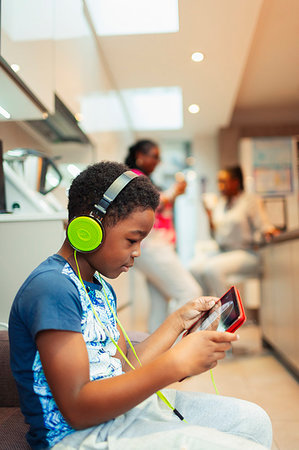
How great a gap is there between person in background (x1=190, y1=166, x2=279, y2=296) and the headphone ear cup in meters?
2.06

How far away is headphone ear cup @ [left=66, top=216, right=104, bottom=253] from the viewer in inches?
28.8

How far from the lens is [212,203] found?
12.6 feet

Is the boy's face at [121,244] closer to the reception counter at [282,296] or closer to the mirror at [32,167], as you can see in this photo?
the mirror at [32,167]

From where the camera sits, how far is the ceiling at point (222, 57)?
7.20 feet

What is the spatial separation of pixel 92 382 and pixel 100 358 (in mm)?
118

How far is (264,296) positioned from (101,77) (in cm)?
185

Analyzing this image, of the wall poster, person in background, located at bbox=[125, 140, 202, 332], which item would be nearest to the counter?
person in background, located at bbox=[125, 140, 202, 332]

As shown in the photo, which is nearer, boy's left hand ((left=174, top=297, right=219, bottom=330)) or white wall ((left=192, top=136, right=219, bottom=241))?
boy's left hand ((left=174, top=297, right=219, bottom=330))

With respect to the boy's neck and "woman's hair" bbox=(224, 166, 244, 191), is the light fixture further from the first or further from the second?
"woman's hair" bbox=(224, 166, 244, 191)

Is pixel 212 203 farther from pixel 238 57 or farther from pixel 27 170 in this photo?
pixel 27 170

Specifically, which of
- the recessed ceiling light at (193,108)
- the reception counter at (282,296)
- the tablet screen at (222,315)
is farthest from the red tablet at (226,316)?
the recessed ceiling light at (193,108)

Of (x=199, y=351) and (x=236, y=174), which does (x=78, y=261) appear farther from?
(x=236, y=174)

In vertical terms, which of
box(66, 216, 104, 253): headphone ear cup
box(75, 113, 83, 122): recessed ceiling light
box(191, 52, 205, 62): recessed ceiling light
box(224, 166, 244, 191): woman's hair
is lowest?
box(66, 216, 104, 253): headphone ear cup

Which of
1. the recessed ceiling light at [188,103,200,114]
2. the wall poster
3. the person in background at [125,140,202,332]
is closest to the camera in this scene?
the person in background at [125,140,202,332]
